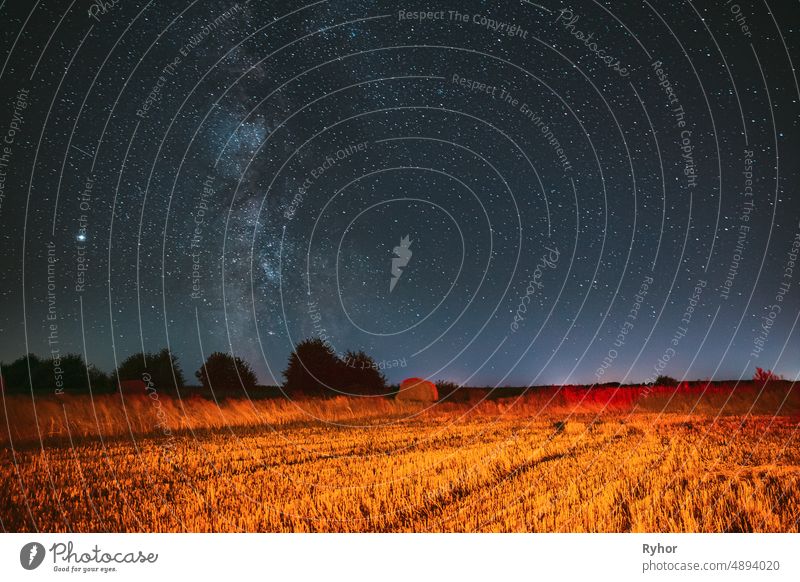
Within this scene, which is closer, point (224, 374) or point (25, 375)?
point (25, 375)

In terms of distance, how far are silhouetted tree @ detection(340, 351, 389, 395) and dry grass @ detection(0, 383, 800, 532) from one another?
8.29 m

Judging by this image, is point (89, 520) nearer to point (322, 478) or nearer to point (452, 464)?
point (322, 478)

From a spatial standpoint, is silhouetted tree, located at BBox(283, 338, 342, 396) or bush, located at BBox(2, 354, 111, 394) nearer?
bush, located at BBox(2, 354, 111, 394)

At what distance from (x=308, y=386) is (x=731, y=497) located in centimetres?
1949

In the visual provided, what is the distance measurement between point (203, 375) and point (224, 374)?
0.86 m

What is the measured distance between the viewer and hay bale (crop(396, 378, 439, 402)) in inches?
759

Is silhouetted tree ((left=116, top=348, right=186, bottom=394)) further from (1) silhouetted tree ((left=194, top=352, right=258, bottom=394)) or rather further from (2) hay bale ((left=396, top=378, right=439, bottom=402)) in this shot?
(2) hay bale ((left=396, top=378, right=439, bottom=402))

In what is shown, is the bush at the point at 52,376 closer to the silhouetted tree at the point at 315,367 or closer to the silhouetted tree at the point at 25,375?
the silhouetted tree at the point at 25,375
